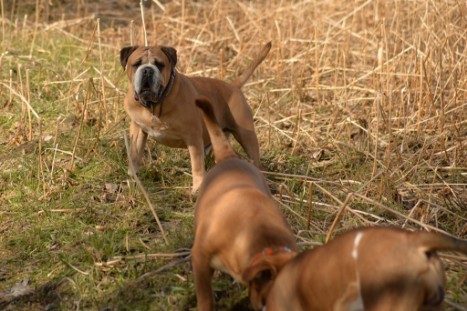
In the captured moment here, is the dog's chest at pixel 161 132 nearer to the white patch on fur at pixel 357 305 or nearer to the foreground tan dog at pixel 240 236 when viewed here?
the foreground tan dog at pixel 240 236

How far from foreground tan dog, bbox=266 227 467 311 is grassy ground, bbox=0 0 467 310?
1138mm

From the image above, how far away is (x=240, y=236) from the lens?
4207 mm

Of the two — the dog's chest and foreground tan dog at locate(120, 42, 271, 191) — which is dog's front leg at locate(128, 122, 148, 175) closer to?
foreground tan dog at locate(120, 42, 271, 191)

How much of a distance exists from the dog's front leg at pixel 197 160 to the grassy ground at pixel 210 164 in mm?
140

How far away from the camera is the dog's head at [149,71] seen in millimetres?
6527

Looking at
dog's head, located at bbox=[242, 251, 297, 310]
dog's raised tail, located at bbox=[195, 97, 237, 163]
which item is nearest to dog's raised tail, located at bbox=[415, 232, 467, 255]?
dog's head, located at bbox=[242, 251, 297, 310]

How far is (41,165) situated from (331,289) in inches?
146

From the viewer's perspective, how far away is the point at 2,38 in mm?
10250

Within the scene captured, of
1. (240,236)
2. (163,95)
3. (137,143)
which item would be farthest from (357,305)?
(137,143)

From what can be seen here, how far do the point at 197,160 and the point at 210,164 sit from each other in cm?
62

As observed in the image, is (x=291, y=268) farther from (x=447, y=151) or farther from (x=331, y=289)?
(x=447, y=151)

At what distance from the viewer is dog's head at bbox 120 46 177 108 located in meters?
6.53

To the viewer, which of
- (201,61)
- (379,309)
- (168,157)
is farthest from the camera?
(201,61)

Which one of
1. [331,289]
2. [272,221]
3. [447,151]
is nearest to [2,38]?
[447,151]
